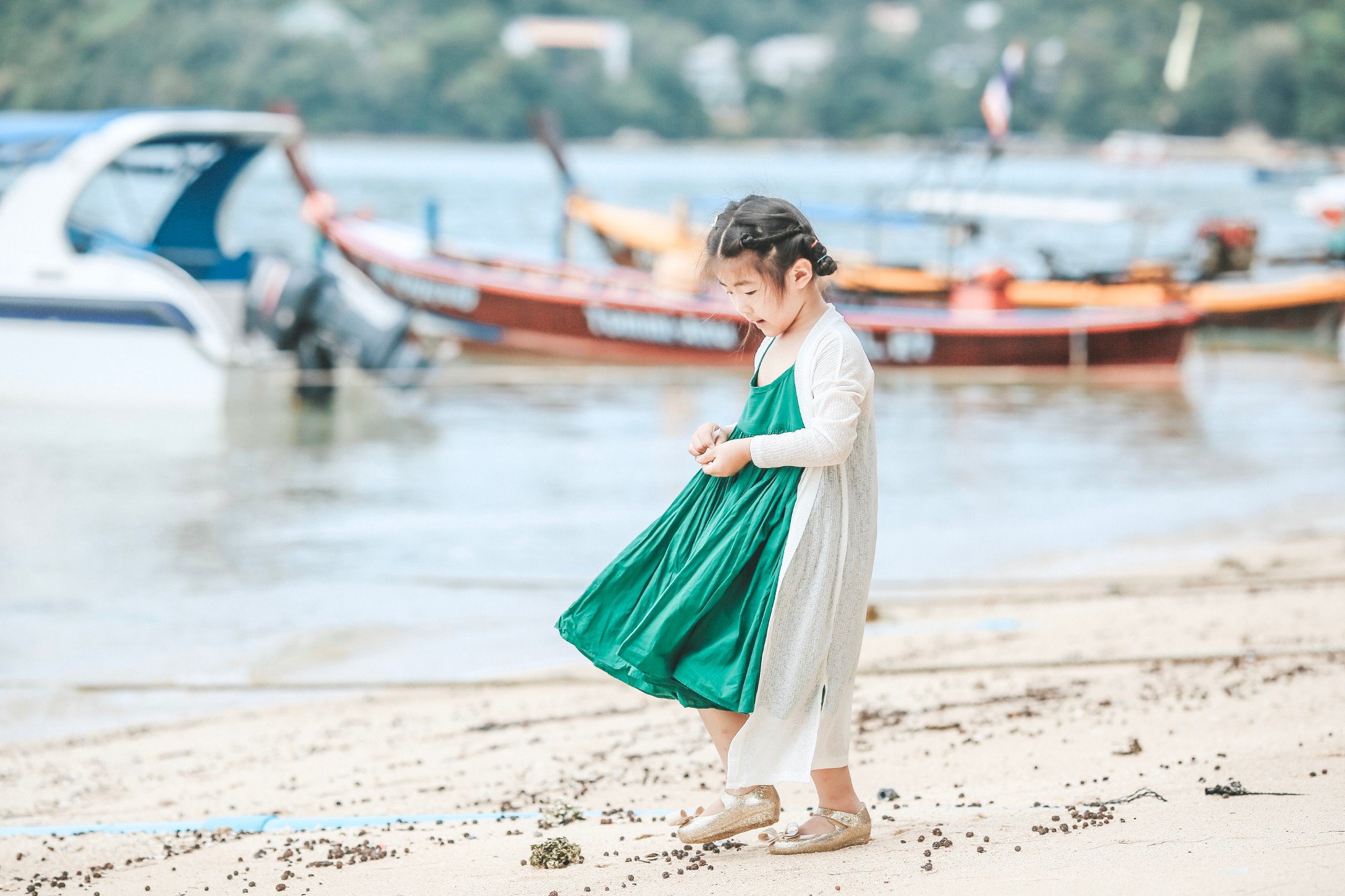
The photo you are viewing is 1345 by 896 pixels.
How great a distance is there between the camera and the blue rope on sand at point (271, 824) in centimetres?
346

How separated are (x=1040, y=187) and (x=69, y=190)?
188ft

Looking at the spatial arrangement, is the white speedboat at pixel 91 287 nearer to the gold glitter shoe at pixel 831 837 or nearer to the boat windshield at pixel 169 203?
the boat windshield at pixel 169 203

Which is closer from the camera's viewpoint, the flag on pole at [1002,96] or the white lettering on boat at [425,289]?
the flag on pole at [1002,96]

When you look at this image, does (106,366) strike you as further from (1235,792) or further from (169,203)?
(1235,792)

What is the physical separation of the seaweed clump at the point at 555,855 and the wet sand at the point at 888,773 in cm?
3

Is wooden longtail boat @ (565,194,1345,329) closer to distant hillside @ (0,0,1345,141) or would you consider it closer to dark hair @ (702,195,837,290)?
dark hair @ (702,195,837,290)

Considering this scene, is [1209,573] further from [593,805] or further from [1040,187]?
[1040,187]

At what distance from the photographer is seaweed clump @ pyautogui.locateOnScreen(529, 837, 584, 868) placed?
9.70ft

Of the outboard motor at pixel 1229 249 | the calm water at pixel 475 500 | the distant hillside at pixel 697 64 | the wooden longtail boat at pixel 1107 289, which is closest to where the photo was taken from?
the calm water at pixel 475 500

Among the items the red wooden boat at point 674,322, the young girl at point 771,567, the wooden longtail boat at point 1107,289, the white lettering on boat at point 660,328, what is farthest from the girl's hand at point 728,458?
the wooden longtail boat at point 1107,289

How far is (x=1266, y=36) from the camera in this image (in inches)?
2864

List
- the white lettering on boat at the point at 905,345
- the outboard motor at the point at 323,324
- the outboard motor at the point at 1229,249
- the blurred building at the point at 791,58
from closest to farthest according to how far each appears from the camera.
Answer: the outboard motor at the point at 323,324 < the white lettering on boat at the point at 905,345 < the outboard motor at the point at 1229,249 < the blurred building at the point at 791,58

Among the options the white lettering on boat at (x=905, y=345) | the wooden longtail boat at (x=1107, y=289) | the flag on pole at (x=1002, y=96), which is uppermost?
the flag on pole at (x=1002, y=96)

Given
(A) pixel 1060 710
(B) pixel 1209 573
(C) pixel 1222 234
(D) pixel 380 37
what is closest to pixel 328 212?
(C) pixel 1222 234
